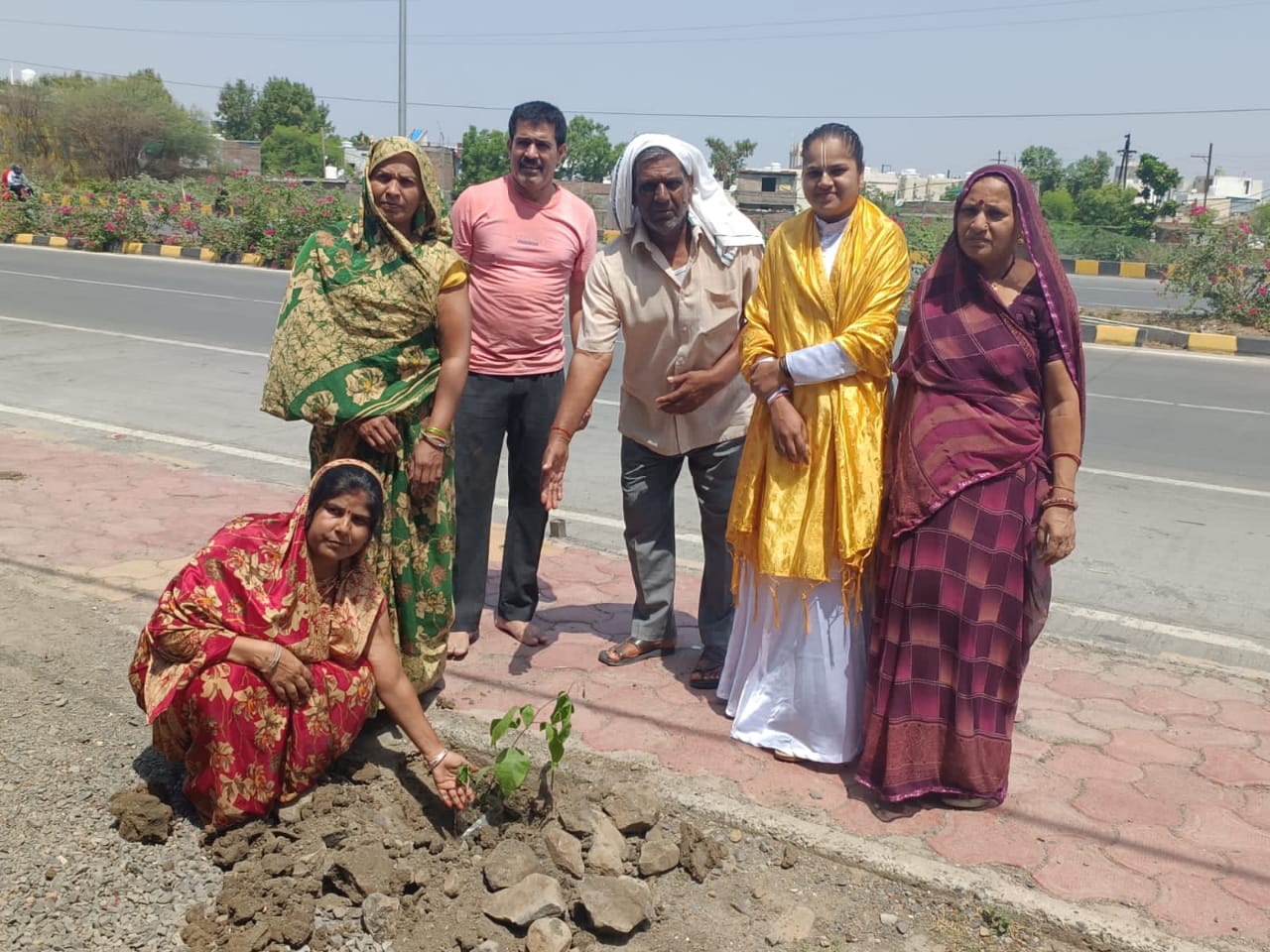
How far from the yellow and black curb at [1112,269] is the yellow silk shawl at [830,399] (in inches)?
954

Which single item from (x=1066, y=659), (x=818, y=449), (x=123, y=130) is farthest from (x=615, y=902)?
(x=123, y=130)

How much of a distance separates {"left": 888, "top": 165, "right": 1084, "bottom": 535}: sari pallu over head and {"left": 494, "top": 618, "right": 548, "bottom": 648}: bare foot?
1614 millimetres

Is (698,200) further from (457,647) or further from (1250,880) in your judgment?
(1250,880)

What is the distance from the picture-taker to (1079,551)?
18.6 ft

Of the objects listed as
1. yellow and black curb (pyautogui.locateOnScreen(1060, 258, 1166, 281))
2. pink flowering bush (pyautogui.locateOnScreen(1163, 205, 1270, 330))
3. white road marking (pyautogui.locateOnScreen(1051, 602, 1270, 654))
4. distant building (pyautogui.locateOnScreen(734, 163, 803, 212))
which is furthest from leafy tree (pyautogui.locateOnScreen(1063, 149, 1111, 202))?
white road marking (pyautogui.locateOnScreen(1051, 602, 1270, 654))

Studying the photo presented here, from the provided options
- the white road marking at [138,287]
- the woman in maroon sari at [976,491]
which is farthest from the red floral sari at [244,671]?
the white road marking at [138,287]

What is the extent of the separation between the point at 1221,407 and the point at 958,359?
756cm

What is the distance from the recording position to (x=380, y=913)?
8.73ft

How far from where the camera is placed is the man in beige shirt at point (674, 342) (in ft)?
11.9

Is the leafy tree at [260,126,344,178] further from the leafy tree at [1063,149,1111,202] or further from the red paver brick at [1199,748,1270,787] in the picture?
the red paver brick at [1199,748,1270,787]

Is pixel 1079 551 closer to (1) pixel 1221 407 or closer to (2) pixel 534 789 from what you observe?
(2) pixel 534 789

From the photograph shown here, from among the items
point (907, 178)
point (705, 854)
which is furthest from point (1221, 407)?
point (907, 178)

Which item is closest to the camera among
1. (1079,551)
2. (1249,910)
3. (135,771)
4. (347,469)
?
(1249,910)

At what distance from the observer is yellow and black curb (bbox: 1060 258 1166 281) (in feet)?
85.2
